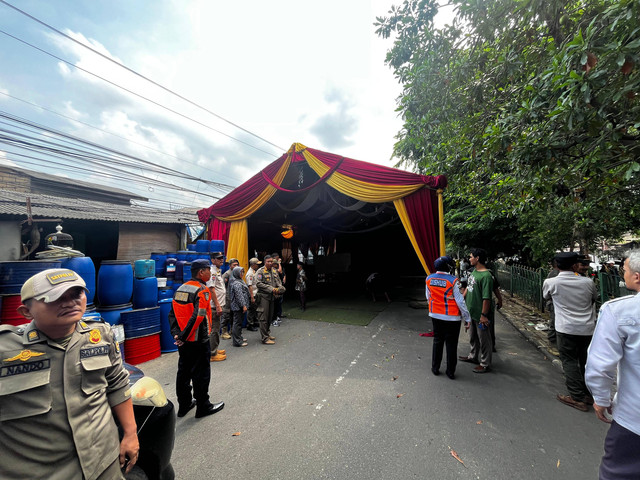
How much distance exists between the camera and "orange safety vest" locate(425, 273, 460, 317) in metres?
3.27

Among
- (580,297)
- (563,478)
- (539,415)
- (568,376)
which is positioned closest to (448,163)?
(580,297)

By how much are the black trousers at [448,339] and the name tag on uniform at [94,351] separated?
3367 millimetres

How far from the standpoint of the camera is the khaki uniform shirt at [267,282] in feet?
15.7

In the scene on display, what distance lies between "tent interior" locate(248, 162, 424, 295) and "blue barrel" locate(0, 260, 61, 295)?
4.96 meters

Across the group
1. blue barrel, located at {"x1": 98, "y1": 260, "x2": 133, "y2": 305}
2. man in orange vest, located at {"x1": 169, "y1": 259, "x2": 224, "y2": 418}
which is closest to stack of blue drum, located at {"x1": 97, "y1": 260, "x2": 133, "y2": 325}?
blue barrel, located at {"x1": 98, "y1": 260, "x2": 133, "y2": 305}

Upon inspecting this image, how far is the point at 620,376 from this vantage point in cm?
142

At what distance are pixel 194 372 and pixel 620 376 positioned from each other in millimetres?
3219

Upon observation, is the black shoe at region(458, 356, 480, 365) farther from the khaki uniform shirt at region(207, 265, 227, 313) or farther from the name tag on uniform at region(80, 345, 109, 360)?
the name tag on uniform at region(80, 345, 109, 360)

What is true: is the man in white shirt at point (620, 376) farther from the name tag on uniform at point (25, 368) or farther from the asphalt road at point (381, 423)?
the name tag on uniform at point (25, 368)

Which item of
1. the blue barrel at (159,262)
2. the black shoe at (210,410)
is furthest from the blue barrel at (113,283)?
the black shoe at (210,410)

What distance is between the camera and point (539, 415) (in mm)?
2559

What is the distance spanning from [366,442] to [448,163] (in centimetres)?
482

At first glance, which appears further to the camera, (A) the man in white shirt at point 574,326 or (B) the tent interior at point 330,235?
(B) the tent interior at point 330,235

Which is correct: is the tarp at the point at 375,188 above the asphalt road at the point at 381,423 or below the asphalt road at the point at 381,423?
above
